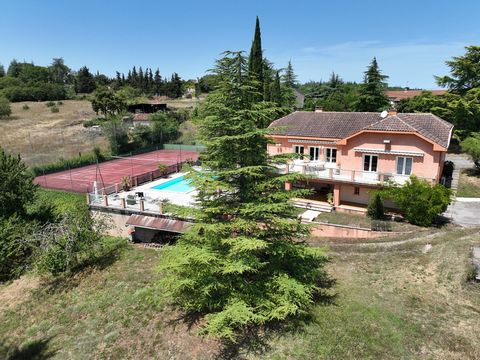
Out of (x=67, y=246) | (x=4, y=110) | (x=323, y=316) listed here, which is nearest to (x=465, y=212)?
(x=323, y=316)

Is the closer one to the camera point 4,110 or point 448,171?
point 448,171

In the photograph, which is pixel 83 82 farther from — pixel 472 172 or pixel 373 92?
pixel 472 172

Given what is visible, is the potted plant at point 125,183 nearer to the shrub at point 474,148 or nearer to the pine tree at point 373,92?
the shrub at point 474,148

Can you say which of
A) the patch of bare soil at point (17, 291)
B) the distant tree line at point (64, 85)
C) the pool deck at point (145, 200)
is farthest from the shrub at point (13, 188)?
the distant tree line at point (64, 85)

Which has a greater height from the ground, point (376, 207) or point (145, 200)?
point (376, 207)

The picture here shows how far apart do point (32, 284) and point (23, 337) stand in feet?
18.1

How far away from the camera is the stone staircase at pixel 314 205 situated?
1011 inches

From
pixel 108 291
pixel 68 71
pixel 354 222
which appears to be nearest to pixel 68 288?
pixel 108 291

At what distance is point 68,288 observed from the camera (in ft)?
58.7

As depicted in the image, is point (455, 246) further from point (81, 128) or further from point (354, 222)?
point (81, 128)

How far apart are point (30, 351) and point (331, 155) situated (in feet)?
79.1

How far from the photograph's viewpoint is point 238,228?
11664 mm

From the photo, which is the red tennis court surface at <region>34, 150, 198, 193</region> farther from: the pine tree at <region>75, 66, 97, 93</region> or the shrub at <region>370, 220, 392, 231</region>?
the pine tree at <region>75, 66, 97, 93</region>

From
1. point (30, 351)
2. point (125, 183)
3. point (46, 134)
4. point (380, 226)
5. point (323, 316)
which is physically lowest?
point (30, 351)
